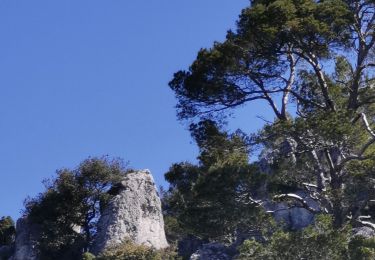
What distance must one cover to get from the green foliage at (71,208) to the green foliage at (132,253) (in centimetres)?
425

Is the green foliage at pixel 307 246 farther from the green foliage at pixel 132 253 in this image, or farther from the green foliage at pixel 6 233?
the green foliage at pixel 6 233

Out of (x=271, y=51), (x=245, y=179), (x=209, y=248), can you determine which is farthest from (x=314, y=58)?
(x=209, y=248)

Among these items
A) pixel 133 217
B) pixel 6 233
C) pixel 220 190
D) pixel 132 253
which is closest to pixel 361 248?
pixel 220 190

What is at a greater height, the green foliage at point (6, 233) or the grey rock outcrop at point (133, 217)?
the green foliage at point (6, 233)

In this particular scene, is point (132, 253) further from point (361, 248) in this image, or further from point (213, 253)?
point (361, 248)

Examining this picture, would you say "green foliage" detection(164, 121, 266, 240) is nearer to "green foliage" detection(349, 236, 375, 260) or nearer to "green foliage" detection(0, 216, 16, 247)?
"green foliage" detection(349, 236, 375, 260)

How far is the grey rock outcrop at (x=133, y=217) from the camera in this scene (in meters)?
30.3

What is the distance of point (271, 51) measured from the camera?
20.4 meters

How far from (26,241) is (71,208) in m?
2.85

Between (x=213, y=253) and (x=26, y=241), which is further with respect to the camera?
(x=26, y=241)

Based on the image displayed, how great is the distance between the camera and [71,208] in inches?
1286

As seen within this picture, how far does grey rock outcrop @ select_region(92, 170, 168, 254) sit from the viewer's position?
3031 centimetres

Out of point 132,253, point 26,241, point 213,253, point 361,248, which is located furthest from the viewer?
point 26,241

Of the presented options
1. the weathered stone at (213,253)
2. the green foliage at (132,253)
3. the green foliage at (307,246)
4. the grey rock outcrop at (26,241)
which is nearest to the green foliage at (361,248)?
the green foliage at (307,246)
